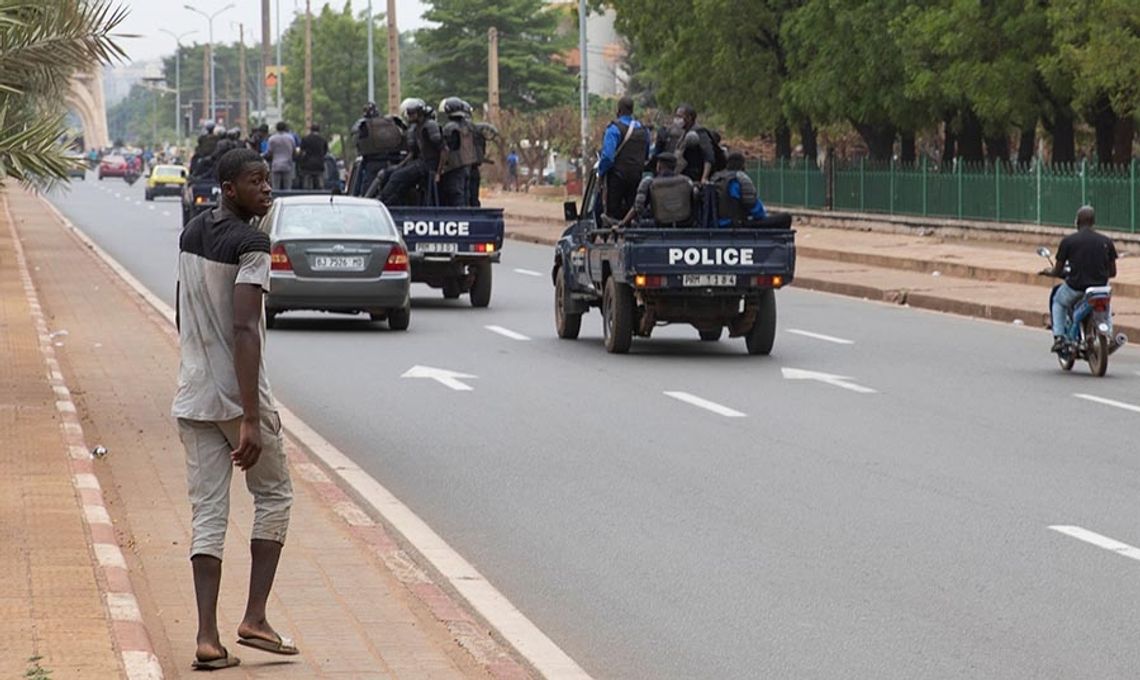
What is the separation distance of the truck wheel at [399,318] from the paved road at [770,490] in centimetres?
68

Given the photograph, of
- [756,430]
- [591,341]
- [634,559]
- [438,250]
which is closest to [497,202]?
[438,250]

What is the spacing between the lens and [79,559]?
9188mm

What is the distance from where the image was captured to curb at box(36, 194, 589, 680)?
8.12 metres

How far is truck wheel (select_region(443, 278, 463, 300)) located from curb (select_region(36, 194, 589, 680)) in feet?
44.1

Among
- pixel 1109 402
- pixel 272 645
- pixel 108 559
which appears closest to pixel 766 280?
pixel 1109 402

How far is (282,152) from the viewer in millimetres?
41656

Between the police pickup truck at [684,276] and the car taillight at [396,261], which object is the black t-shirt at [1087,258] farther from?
the car taillight at [396,261]

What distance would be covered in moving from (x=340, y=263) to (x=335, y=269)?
0.09 metres

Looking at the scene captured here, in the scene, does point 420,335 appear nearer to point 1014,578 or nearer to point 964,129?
point 1014,578

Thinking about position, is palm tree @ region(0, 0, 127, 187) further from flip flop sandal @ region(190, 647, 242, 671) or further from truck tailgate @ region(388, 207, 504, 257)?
truck tailgate @ region(388, 207, 504, 257)

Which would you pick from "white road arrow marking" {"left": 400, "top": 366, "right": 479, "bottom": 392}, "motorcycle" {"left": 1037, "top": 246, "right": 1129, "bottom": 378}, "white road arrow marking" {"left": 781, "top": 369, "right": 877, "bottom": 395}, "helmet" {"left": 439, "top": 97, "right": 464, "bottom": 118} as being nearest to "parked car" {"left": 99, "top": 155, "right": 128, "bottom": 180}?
"helmet" {"left": 439, "top": 97, "right": 464, "bottom": 118}

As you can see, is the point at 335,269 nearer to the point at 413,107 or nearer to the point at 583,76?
the point at 413,107

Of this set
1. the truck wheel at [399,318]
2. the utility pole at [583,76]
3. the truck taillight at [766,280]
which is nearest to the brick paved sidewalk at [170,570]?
the truck taillight at [766,280]

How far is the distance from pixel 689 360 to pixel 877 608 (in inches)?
455
